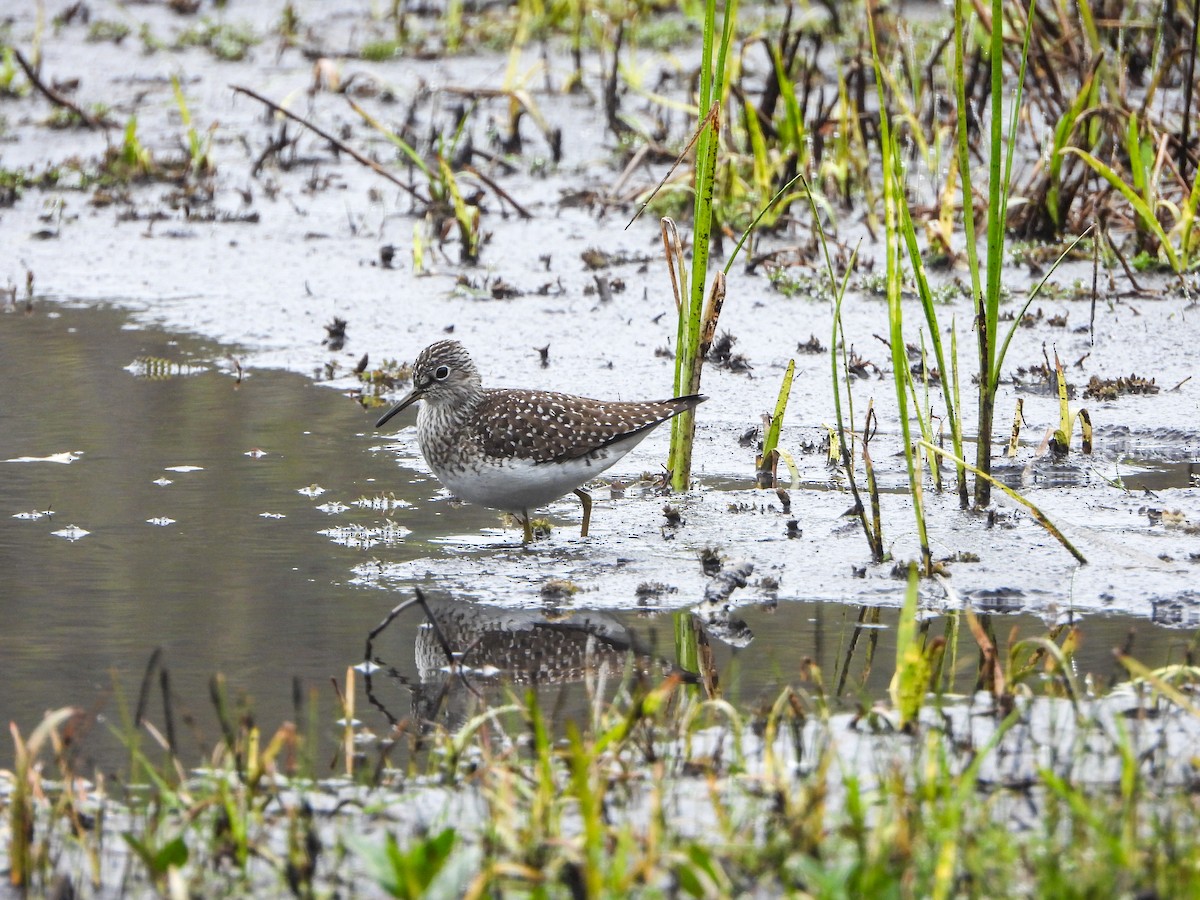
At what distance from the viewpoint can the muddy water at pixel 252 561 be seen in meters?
5.30

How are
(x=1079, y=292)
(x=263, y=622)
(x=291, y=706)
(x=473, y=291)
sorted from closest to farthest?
(x=291, y=706) → (x=263, y=622) → (x=1079, y=292) → (x=473, y=291)

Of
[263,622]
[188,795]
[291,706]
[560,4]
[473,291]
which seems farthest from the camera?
[560,4]

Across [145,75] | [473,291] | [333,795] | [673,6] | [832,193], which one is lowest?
[333,795]

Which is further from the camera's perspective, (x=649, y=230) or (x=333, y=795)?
(x=649, y=230)

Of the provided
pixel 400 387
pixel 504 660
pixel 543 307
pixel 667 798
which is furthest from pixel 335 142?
pixel 667 798

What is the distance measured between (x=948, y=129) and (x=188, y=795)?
8.96m

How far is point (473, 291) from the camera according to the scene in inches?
407

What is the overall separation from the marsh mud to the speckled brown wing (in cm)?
43

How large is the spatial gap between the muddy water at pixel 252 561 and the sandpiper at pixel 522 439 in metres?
0.27

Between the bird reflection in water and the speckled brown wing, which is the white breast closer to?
the speckled brown wing

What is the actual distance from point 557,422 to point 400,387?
2.37 meters

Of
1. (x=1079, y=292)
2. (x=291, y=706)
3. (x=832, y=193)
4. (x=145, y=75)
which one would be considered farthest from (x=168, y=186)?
(x=291, y=706)

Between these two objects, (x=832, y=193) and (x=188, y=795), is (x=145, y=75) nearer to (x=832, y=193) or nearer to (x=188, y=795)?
(x=832, y=193)

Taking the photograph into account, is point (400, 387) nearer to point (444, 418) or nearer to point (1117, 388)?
point (444, 418)
